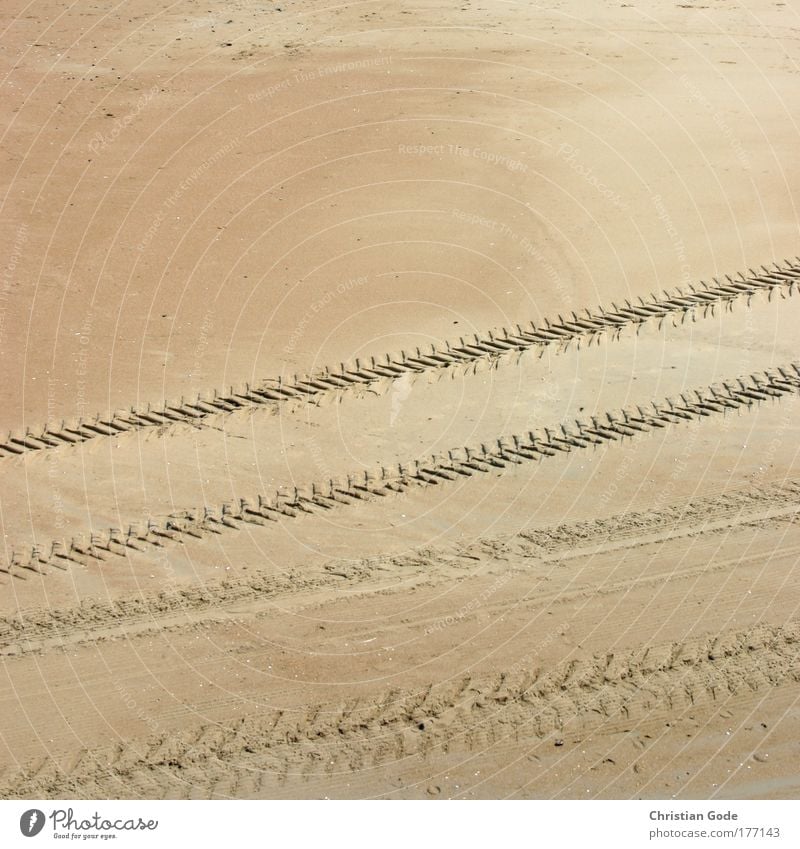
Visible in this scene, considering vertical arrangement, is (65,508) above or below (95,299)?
below

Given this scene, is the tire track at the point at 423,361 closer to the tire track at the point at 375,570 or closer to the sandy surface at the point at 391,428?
the sandy surface at the point at 391,428

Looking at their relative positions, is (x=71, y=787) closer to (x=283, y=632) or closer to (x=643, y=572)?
(x=283, y=632)

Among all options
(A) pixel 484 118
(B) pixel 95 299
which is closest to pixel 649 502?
(B) pixel 95 299

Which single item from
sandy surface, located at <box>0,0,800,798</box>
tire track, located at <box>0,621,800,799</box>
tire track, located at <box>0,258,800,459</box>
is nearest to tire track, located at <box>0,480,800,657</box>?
sandy surface, located at <box>0,0,800,798</box>
